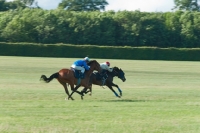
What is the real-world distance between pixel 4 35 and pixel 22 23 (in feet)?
14.4

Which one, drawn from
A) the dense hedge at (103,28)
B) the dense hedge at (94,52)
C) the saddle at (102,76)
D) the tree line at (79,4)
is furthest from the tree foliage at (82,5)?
the saddle at (102,76)

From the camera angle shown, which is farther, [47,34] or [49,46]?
[47,34]

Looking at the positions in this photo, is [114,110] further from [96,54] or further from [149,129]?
[96,54]

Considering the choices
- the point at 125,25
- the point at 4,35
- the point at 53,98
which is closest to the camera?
the point at 53,98

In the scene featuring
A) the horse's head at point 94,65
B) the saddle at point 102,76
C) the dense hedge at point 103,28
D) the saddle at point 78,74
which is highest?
the horse's head at point 94,65

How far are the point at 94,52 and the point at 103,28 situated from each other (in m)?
19.4

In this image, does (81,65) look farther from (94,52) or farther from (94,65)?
(94,52)

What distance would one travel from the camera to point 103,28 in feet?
328

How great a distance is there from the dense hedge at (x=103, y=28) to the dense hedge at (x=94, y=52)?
1368 cm

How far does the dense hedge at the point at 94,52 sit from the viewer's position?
80.6 metres

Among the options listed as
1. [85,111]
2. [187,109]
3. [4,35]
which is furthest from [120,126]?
[4,35]

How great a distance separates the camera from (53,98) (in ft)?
75.7

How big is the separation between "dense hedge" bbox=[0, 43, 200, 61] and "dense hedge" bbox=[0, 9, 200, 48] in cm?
1368

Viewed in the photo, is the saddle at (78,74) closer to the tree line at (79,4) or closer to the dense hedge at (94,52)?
the dense hedge at (94,52)
